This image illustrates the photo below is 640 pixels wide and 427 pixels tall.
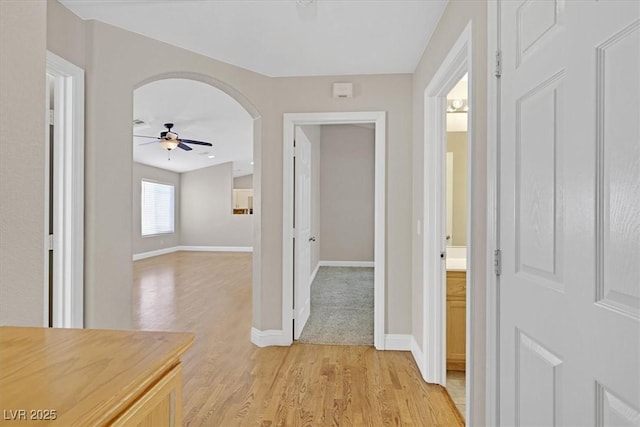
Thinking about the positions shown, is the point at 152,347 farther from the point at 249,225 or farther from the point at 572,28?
the point at 249,225

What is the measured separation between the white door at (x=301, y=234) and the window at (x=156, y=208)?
7.01 meters

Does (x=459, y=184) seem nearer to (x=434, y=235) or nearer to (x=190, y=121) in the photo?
(x=434, y=235)

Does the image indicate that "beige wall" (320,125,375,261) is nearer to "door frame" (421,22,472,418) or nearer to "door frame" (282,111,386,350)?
"door frame" (282,111,386,350)

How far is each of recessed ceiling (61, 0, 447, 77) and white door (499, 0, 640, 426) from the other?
3.71 feet

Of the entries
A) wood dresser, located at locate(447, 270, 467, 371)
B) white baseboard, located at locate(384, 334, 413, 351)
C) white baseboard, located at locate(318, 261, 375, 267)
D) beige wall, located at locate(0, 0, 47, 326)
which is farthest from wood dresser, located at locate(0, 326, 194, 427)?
white baseboard, located at locate(318, 261, 375, 267)

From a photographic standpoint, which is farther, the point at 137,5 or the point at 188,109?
the point at 188,109

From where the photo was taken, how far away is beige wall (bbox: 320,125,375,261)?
Result: 7.88 metres

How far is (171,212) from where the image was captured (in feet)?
34.8

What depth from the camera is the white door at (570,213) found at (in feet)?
2.48

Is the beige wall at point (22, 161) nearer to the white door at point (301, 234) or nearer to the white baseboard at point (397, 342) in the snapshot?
the white door at point (301, 234)

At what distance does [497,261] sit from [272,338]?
238 centimetres

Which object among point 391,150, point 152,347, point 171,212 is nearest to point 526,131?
point 152,347

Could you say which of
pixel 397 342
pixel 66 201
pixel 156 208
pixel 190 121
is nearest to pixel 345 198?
pixel 190 121

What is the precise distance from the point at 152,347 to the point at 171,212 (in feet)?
35.3
